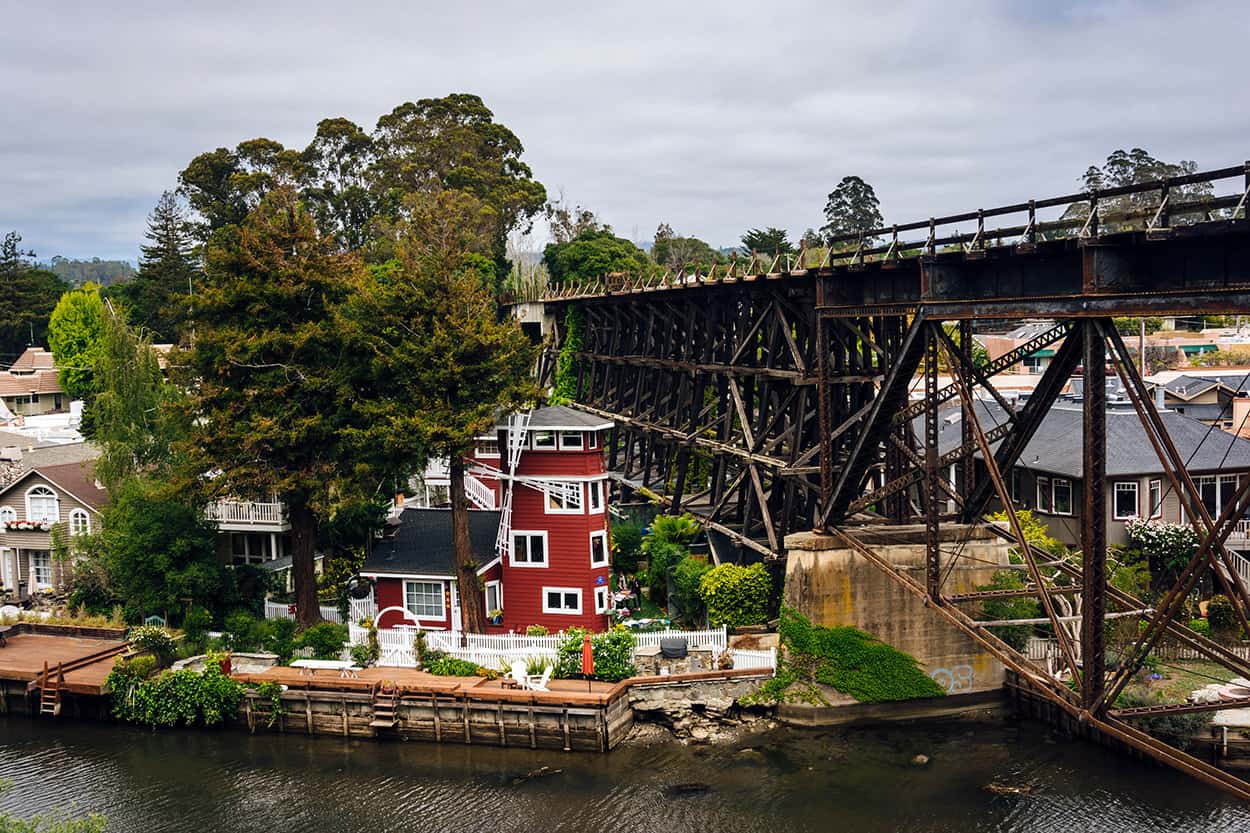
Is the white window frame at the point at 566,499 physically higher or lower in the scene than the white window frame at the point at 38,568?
higher

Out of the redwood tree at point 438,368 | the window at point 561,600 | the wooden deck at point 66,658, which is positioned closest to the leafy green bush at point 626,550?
the window at point 561,600

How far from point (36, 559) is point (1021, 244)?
36.8m

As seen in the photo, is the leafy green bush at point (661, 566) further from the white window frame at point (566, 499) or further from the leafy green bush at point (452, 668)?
the leafy green bush at point (452, 668)

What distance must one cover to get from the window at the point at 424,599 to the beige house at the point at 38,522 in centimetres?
1414

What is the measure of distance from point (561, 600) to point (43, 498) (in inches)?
828

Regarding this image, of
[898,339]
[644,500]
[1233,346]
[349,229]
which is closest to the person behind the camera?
[898,339]

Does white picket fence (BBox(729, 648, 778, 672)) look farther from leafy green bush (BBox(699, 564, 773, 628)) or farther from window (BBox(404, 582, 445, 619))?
window (BBox(404, 582, 445, 619))

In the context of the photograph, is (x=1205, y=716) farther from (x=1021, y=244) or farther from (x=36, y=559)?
(x=36, y=559)

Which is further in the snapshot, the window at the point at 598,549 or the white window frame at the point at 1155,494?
the white window frame at the point at 1155,494

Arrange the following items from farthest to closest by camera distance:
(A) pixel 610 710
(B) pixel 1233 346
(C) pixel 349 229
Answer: (C) pixel 349 229
(B) pixel 1233 346
(A) pixel 610 710

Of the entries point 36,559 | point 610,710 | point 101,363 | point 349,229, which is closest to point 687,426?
point 610,710

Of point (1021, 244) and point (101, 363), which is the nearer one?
point (1021, 244)

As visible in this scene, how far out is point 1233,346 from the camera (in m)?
74.2

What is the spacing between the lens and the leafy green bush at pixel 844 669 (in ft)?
92.9
